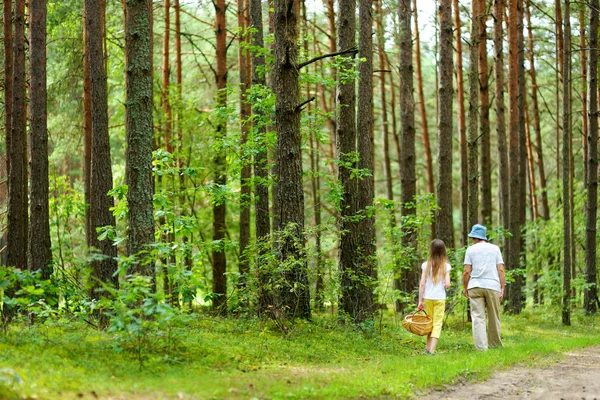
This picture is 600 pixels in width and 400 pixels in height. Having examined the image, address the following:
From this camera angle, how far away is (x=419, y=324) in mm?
10570

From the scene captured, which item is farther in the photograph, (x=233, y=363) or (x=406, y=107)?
(x=406, y=107)

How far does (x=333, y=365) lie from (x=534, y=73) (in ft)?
83.4

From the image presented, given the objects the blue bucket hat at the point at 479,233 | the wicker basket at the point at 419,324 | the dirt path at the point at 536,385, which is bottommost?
the dirt path at the point at 536,385

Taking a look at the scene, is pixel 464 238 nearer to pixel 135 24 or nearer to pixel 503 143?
pixel 503 143

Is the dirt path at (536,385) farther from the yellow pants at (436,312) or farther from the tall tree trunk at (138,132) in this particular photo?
the tall tree trunk at (138,132)

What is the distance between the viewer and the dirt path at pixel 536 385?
734 centimetres

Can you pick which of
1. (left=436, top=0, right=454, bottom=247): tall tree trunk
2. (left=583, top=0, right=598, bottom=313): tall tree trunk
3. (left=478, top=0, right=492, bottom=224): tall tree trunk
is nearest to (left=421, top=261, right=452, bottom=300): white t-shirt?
(left=436, top=0, right=454, bottom=247): tall tree trunk

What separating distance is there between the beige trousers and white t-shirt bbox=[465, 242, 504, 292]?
0.10 meters

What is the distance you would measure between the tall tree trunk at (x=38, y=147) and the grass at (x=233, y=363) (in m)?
2.77

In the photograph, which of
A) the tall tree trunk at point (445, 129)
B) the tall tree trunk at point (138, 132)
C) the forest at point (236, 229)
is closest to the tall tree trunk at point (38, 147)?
the forest at point (236, 229)

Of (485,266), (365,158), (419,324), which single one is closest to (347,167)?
(365,158)

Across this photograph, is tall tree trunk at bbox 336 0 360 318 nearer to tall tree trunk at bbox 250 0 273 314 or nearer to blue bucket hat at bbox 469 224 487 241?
tall tree trunk at bbox 250 0 273 314

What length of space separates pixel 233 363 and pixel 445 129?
1033cm

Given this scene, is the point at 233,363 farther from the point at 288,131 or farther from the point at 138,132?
the point at 288,131
